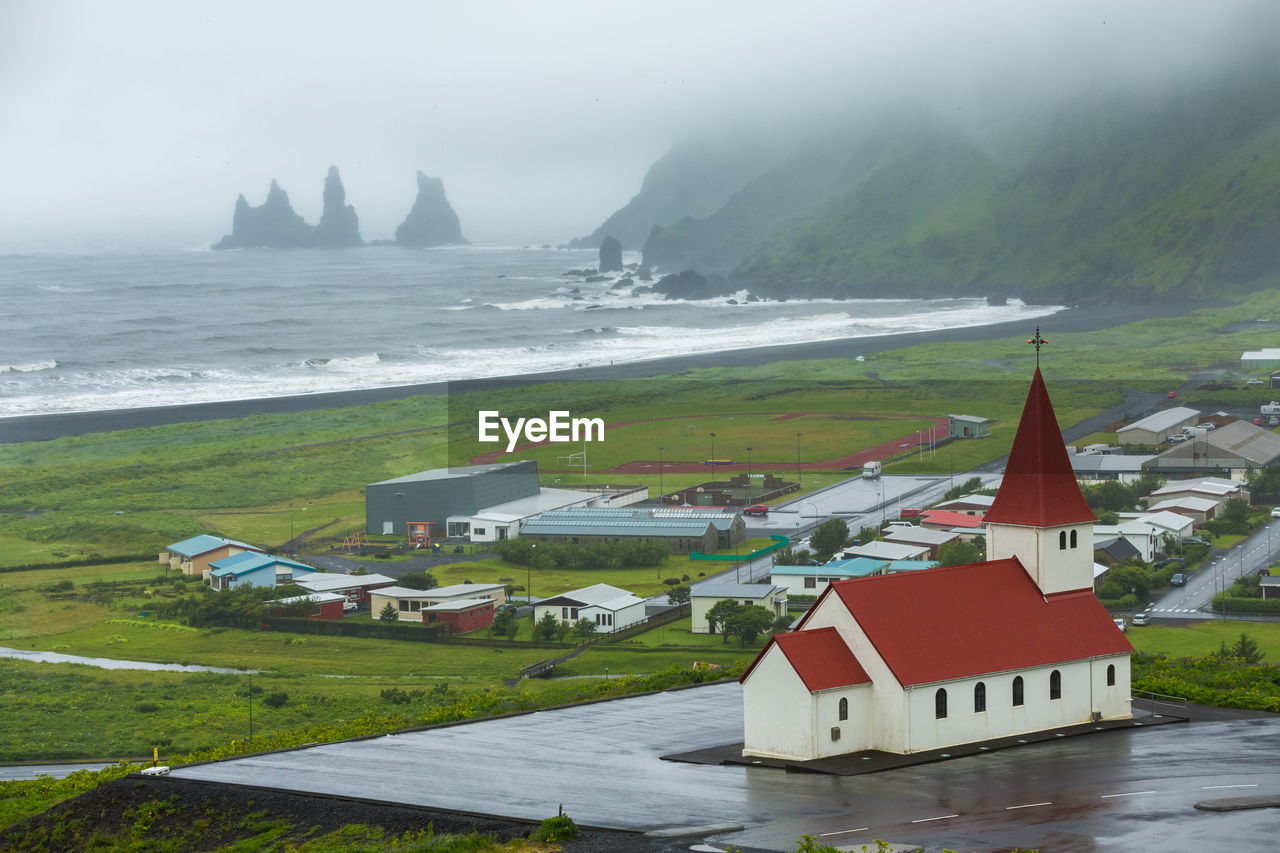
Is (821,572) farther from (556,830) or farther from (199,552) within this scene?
(556,830)

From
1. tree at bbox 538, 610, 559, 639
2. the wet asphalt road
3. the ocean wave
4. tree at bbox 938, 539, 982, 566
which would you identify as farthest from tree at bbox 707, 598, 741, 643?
the ocean wave

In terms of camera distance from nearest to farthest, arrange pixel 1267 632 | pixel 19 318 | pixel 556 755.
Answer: pixel 556 755 → pixel 1267 632 → pixel 19 318

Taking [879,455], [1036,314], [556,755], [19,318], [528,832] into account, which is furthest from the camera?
[1036,314]

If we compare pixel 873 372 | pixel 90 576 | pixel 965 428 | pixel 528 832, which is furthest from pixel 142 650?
pixel 873 372

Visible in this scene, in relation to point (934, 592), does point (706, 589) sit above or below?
below

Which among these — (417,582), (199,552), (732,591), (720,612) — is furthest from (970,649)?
(199,552)

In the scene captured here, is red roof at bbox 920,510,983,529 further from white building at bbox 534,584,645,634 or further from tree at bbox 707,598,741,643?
tree at bbox 707,598,741,643

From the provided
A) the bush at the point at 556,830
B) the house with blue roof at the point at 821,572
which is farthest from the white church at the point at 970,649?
the house with blue roof at the point at 821,572

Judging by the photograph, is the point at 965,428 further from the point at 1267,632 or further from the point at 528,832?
the point at 528,832
